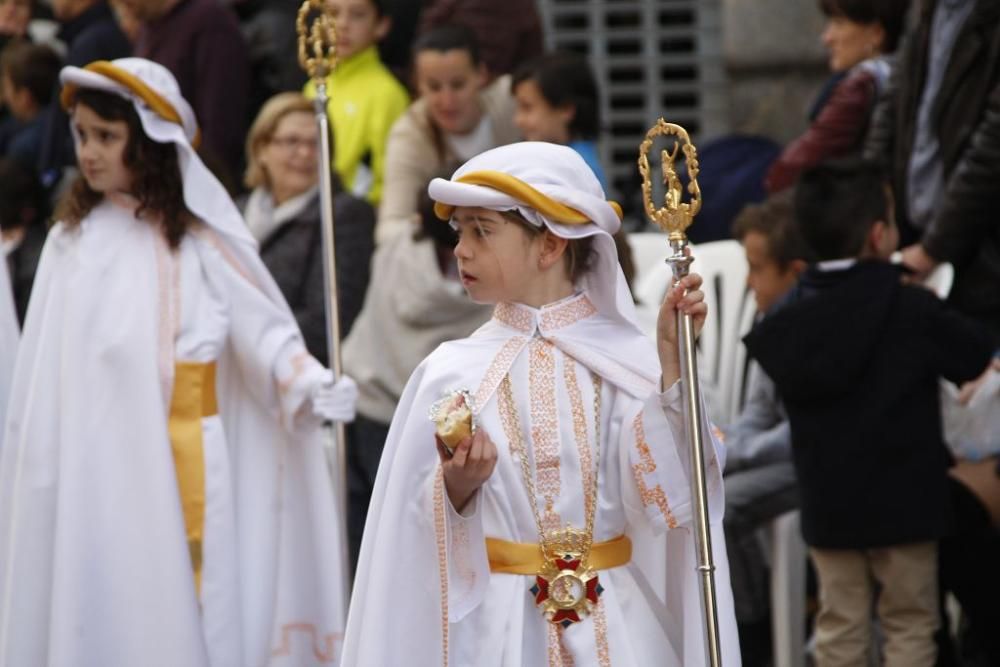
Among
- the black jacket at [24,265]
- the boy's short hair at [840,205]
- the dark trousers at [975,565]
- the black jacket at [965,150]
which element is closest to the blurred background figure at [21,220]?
the black jacket at [24,265]

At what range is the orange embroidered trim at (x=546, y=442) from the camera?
511 centimetres

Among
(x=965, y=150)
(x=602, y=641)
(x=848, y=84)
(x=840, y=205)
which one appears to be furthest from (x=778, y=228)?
(x=602, y=641)

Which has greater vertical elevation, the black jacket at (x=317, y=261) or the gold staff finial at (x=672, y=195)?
the gold staff finial at (x=672, y=195)

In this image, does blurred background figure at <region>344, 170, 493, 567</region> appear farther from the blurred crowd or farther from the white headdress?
the white headdress

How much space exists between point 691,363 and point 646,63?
675 cm

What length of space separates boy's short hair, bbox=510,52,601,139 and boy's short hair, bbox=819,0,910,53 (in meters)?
1.05

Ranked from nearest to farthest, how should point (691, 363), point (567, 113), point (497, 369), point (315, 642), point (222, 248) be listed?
point (691, 363), point (497, 369), point (222, 248), point (315, 642), point (567, 113)

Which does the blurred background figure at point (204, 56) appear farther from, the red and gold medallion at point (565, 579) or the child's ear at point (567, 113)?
the red and gold medallion at point (565, 579)

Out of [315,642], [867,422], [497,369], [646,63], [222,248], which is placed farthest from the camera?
[646,63]

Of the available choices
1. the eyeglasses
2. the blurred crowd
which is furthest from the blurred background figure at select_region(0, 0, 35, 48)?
the eyeglasses

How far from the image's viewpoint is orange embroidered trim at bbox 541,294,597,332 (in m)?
5.25

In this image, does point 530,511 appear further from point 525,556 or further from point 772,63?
point 772,63

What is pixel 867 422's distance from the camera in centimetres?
654

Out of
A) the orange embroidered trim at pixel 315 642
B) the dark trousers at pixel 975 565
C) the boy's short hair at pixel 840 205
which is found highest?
the boy's short hair at pixel 840 205
